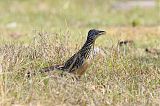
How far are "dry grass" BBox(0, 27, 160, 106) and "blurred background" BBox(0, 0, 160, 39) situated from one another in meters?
6.10

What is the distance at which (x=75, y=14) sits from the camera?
2056cm

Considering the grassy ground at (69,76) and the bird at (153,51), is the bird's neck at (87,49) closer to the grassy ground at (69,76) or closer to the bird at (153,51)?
the grassy ground at (69,76)

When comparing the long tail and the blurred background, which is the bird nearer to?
the blurred background

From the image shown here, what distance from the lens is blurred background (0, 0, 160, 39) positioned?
17547 mm

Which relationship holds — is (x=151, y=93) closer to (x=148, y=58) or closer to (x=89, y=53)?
(x=89, y=53)

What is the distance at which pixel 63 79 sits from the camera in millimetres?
7773

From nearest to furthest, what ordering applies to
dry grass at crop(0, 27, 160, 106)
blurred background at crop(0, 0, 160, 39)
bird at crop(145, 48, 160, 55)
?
dry grass at crop(0, 27, 160, 106), bird at crop(145, 48, 160, 55), blurred background at crop(0, 0, 160, 39)

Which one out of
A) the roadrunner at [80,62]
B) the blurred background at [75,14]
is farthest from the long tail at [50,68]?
the blurred background at [75,14]

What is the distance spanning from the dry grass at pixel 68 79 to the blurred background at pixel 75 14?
6100mm

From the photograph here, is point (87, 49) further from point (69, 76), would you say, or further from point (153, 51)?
point (153, 51)

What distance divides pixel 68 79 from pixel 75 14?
12.8 m

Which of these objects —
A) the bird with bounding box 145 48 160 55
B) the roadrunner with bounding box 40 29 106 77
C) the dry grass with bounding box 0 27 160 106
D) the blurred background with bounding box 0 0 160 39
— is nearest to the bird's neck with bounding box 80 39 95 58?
the roadrunner with bounding box 40 29 106 77

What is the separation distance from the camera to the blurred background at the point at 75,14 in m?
17.5

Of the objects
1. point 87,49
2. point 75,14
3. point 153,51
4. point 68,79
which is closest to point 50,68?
point 87,49
